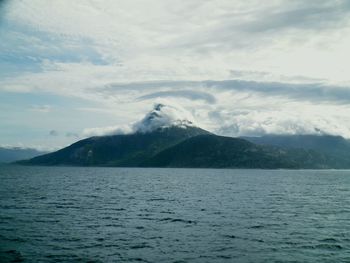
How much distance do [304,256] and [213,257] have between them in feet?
38.3

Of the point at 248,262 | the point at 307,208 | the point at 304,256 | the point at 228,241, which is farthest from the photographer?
the point at 307,208

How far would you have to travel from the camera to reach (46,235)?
5562 centimetres

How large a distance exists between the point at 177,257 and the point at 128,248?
7417 millimetres

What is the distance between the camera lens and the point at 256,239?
5512 centimetres

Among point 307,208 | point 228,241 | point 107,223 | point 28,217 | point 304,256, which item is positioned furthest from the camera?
point 307,208

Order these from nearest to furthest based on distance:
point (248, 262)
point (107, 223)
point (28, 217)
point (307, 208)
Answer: point (248, 262) < point (107, 223) < point (28, 217) < point (307, 208)

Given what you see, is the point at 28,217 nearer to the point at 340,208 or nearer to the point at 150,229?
the point at 150,229

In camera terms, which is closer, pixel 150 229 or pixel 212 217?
pixel 150 229

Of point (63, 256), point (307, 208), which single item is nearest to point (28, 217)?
point (63, 256)

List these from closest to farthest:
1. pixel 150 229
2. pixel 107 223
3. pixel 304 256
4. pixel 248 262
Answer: pixel 248 262
pixel 304 256
pixel 150 229
pixel 107 223

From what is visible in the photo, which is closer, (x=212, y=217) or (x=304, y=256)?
(x=304, y=256)

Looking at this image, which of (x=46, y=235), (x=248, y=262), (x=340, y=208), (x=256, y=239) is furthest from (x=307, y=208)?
(x=46, y=235)

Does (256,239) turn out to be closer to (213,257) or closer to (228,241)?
(228,241)

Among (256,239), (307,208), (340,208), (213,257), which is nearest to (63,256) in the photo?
(213,257)
